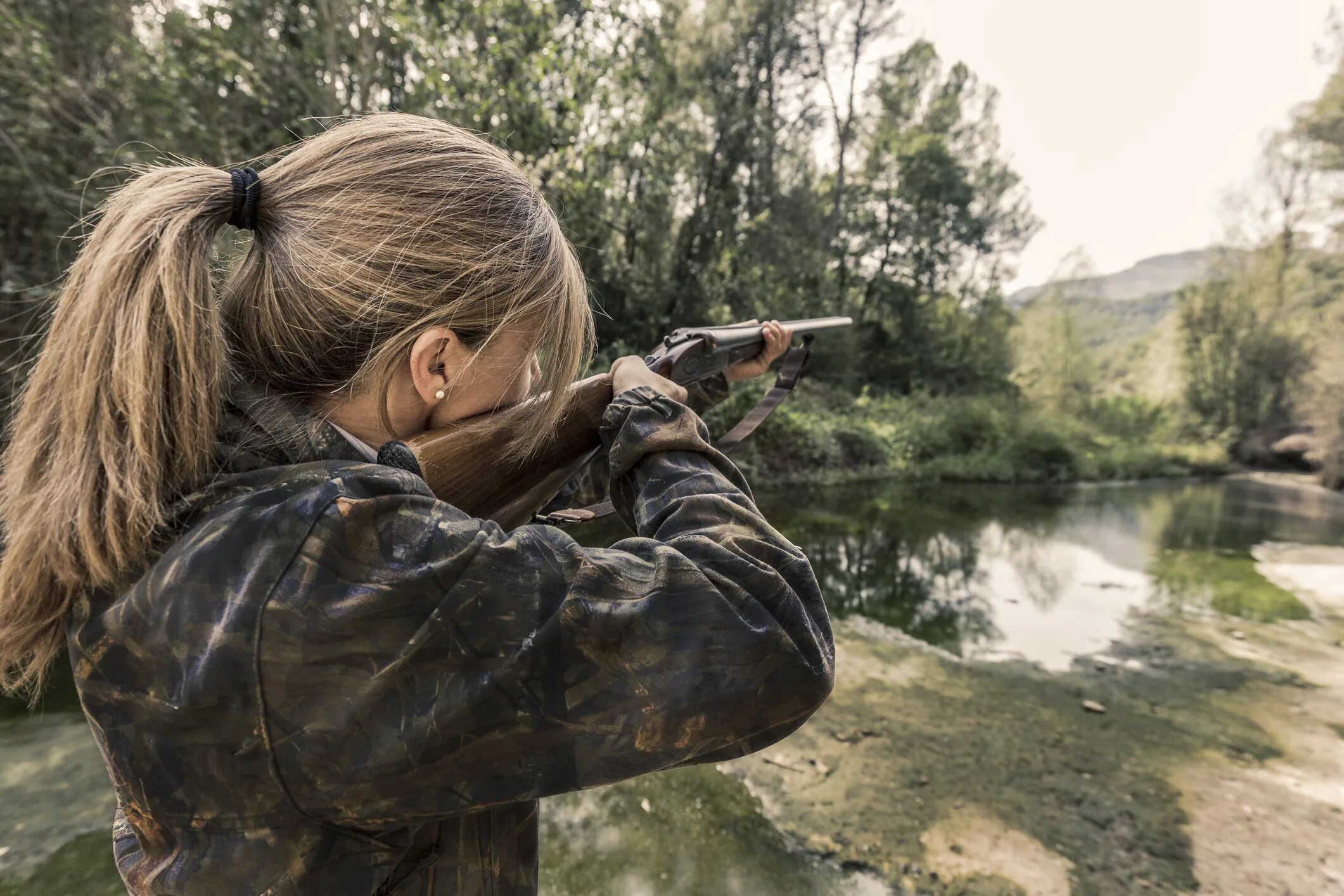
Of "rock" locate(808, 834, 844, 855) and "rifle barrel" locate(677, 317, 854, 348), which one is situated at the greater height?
"rifle barrel" locate(677, 317, 854, 348)

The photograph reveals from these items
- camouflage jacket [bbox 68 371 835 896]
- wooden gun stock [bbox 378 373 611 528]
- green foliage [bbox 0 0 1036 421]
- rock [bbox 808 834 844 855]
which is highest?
green foliage [bbox 0 0 1036 421]

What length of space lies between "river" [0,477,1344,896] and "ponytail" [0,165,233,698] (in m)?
2.20

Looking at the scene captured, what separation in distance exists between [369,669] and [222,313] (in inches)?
23.4

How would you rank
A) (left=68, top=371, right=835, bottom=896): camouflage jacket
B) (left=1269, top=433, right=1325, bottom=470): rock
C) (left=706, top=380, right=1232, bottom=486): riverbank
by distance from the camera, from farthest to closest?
(left=1269, top=433, right=1325, bottom=470): rock, (left=706, top=380, right=1232, bottom=486): riverbank, (left=68, top=371, right=835, bottom=896): camouflage jacket

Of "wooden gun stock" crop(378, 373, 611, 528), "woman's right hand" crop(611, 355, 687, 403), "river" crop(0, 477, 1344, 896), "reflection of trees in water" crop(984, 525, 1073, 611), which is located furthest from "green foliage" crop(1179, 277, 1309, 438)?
"wooden gun stock" crop(378, 373, 611, 528)

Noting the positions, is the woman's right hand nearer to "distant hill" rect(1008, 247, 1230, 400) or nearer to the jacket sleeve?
the jacket sleeve

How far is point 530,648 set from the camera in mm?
711

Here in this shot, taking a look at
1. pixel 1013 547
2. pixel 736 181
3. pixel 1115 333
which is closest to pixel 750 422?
pixel 1013 547

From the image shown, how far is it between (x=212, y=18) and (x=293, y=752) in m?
7.38

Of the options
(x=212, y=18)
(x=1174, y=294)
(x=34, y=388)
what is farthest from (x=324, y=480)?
(x=1174, y=294)

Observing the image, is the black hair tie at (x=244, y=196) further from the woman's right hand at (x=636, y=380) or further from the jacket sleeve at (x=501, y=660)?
the woman's right hand at (x=636, y=380)

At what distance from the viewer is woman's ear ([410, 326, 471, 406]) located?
3.07 ft

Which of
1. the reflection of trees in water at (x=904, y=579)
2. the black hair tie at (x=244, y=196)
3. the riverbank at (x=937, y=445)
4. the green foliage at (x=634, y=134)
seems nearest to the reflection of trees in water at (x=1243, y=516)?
the riverbank at (x=937, y=445)

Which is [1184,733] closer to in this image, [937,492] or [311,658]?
[311,658]
